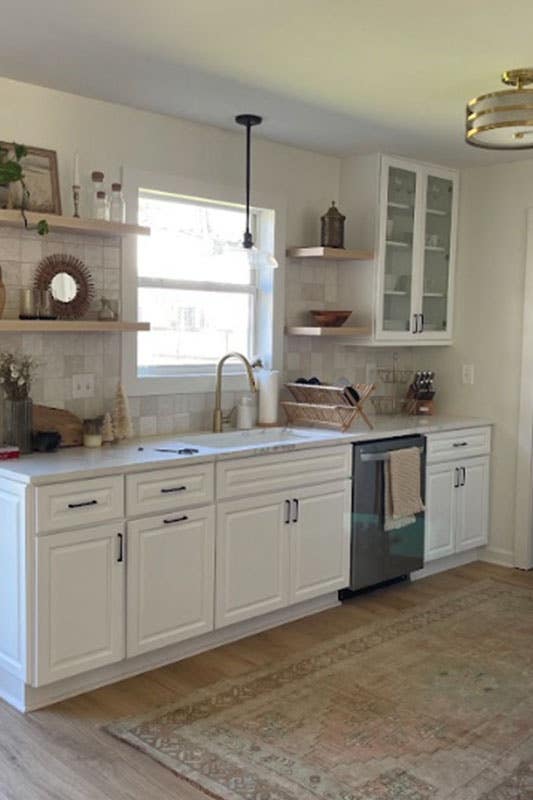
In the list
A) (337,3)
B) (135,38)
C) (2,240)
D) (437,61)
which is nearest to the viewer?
(337,3)

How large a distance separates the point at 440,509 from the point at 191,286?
1.89 metres

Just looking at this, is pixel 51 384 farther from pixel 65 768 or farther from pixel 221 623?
pixel 65 768

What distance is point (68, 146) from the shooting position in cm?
360

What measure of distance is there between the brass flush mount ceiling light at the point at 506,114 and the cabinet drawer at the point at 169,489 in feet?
5.67

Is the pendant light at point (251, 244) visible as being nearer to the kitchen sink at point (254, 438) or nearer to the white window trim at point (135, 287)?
the white window trim at point (135, 287)

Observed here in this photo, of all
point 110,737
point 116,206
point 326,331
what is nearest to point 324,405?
point 326,331

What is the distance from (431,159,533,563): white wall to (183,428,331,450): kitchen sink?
54.2 inches

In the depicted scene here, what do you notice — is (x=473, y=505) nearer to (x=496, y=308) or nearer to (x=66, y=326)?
(x=496, y=308)

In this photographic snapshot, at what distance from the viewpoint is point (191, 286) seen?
424cm

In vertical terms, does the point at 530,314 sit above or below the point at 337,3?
below

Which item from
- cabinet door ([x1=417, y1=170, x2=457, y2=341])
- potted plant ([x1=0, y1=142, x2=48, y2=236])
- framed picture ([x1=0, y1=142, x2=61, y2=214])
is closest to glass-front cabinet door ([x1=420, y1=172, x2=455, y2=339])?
cabinet door ([x1=417, y1=170, x2=457, y2=341])

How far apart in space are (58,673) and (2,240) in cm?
172

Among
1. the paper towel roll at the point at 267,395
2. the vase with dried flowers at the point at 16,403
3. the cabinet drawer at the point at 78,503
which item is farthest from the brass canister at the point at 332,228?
the cabinet drawer at the point at 78,503

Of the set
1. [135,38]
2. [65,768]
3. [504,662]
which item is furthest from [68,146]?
[504,662]
